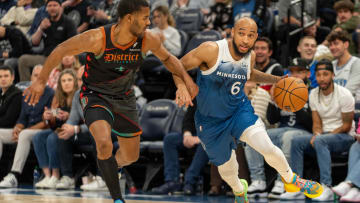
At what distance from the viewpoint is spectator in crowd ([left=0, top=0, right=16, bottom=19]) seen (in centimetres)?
1245

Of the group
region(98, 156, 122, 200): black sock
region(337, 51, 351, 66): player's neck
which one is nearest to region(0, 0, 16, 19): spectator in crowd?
region(337, 51, 351, 66): player's neck

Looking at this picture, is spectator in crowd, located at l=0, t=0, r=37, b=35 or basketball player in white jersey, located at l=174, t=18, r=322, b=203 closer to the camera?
basketball player in white jersey, located at l=174, t=18, r=322, b=203

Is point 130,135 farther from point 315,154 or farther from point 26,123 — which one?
point 26,123

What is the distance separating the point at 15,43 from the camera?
1103 cm

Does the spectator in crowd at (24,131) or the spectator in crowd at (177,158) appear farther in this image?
the spectator in crowd at (24,131)

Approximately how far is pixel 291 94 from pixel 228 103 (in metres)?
0.62

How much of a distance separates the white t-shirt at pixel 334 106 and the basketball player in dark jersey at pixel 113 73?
2.61 m

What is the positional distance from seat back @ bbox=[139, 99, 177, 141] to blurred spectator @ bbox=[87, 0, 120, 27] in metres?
3.03

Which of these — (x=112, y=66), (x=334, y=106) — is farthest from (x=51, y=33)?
(x=112, y=66)

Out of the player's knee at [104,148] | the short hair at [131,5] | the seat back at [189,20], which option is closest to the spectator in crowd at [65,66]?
the seat back at [189,20]

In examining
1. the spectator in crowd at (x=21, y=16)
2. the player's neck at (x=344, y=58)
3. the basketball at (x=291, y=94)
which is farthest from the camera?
the spectator in crowd at (x=21, y=16)

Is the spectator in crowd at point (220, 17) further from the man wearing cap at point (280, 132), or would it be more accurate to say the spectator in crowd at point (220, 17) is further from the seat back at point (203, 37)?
the man wearing cap at point (280, 132)

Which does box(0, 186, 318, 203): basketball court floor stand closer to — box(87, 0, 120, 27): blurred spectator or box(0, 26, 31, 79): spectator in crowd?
box(0, 26, 31, 79): spectator in crowd

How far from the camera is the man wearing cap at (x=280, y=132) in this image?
6910 mm
